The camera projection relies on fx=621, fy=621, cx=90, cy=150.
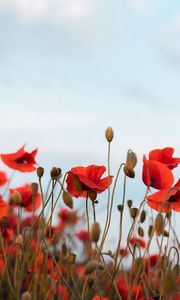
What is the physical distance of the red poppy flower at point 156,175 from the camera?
183 centimetres

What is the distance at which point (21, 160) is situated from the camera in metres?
2.28

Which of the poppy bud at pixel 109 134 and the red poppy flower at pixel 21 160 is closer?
the poppy bud at pixel 109 134

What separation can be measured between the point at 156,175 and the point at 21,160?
620 mm

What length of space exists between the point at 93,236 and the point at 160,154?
591 millimetres

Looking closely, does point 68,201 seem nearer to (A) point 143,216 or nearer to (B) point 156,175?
(B) point 156,175

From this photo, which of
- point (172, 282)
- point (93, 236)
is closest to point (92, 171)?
point (93, 236)

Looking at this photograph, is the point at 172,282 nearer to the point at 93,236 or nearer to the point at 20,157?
the point at 93,236

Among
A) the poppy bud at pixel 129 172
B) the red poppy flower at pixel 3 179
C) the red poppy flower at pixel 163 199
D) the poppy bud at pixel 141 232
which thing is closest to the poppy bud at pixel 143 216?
the poppy bud at pixel 141 232

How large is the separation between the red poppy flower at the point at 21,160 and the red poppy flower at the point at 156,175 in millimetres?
566

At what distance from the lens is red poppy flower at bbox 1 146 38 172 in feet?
7.41

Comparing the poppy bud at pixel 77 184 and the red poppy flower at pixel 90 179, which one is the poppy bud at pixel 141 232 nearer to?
the red poppy flower at pixel 90 179

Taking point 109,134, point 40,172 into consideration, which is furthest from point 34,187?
point 109,134

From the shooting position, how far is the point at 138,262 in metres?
1.71

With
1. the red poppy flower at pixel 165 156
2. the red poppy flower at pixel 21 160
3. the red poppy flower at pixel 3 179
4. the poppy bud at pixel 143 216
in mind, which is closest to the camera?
the red poppy flower at pixel 165 156
